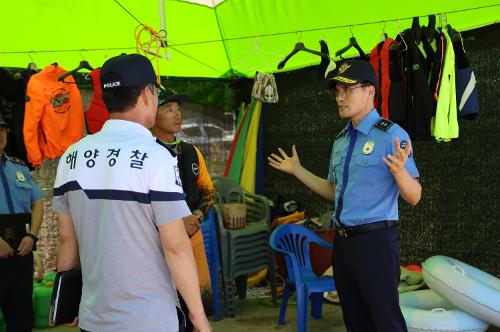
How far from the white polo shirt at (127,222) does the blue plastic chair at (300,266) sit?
234 centimetres

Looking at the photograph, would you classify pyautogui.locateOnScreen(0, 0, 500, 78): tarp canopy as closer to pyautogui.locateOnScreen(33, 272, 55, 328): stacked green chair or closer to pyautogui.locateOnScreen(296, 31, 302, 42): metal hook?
pyautogui.locateOnScreen(296, 31, 302, 42): metal hook

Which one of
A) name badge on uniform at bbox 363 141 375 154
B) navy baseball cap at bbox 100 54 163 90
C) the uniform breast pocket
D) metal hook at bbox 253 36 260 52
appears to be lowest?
the uniform breast pocket

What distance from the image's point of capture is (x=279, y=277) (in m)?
5.48

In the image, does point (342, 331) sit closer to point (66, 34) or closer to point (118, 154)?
point (118, 154)

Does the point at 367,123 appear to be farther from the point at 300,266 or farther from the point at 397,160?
the point at 300,266

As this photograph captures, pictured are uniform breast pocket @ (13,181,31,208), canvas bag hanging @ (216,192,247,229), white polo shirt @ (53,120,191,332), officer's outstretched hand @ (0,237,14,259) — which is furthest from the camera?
canvas bag hanging @ (216,192,247,229)

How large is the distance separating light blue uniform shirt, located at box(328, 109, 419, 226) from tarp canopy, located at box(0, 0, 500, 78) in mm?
2127

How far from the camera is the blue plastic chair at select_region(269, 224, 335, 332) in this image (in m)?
3.77

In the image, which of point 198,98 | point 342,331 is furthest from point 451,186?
point 198,98

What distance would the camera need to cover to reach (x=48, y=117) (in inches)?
174

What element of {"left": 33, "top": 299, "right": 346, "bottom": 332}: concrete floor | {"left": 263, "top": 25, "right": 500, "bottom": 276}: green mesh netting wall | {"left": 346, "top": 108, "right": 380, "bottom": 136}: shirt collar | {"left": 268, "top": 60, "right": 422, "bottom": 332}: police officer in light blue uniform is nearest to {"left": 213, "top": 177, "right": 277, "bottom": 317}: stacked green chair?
{"left": 33, "top": 299, "right": 346, "bottom": 332}: concrete floor

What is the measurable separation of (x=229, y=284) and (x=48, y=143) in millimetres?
2000

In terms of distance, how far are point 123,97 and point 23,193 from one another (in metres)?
2.30

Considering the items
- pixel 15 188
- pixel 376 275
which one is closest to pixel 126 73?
Result: pixel 376 275
